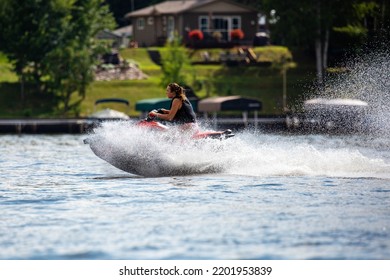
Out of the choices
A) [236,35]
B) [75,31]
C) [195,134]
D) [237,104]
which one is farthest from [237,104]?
[195,134]

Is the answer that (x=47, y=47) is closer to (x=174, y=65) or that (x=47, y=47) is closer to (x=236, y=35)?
(x=174, y=65)

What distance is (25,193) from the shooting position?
25.8 metres

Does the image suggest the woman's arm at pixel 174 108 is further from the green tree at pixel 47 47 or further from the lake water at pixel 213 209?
the green tree at pixel 47 47

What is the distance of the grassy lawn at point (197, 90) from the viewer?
7862 centimetres

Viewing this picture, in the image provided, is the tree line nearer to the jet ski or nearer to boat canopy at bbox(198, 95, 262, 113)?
boat canopy at bbox(198, 95, 262, 113)

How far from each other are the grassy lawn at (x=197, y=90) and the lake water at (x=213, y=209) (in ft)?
146

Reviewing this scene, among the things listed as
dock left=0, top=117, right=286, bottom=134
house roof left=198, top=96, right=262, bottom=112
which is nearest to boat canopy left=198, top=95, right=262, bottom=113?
house roof left=198, top=96, right=262, bottom=112

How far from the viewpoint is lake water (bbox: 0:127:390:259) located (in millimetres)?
17781

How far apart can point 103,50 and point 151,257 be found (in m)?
68.8

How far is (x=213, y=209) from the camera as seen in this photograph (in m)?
22.2

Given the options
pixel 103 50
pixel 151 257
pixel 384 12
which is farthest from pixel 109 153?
pixel 103 50

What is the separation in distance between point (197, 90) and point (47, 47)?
37.4ft

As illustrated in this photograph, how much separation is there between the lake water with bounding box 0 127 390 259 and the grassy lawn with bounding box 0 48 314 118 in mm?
44527
